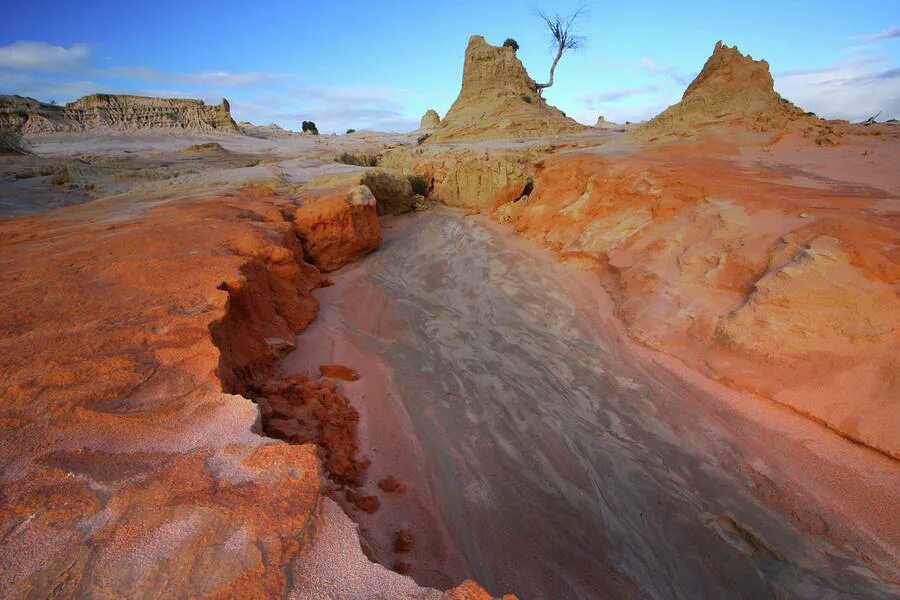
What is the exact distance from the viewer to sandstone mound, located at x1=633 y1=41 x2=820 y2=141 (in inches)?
310

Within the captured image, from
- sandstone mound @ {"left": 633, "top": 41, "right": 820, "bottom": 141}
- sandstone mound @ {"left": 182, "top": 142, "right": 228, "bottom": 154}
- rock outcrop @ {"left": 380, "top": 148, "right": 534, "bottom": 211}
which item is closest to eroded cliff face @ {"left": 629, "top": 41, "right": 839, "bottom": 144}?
sandstone mound @ {"left": 633, "top": 41, "right": 820, "bottom": 141}

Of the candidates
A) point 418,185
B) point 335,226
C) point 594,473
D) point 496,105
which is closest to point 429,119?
point 496,105

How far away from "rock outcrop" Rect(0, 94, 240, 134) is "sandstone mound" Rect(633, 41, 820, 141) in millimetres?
21946

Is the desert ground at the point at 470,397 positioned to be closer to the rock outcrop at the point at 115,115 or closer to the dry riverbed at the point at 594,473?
the dry riverbed at the point at 594,473

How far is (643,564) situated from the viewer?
87.2 inches

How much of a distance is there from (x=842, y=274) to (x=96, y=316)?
497cm

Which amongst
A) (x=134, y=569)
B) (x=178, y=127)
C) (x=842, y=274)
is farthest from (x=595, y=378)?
(x=178, y=127)

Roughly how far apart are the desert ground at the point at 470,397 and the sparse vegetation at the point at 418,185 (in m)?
4.01

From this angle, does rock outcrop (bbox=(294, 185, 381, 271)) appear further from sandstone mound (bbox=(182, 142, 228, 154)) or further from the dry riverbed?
sandstone mound (bbox=(182, 142, 228, 154))

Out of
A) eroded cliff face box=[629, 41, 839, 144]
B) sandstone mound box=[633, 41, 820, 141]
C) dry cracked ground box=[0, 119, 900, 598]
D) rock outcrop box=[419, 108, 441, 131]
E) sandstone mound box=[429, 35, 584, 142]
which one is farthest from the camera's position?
rock outcrop box=[419, 108, 441, 131]

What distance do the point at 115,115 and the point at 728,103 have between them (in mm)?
26545

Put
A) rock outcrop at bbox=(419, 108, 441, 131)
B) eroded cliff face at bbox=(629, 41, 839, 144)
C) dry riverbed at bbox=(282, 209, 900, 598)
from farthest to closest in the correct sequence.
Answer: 1. rock outcrop at bbox=(419, 108, 441, 131)
2. eroded cliff face at bbox=(629, 41, 839, 144)
3. dry riverbed at bbox=(282, 209, 900, 598)

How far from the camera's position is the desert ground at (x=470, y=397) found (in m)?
1.37

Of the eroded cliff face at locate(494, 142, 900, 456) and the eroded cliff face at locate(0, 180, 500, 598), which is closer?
the eroded cliff face at locate(0, 180, 500, 598)
